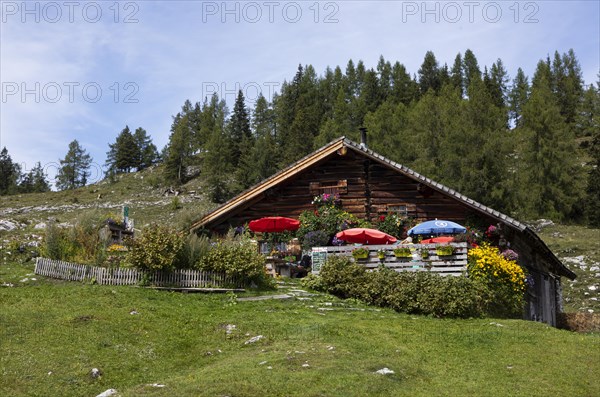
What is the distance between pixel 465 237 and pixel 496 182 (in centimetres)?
3828

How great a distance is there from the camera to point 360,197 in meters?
28.2

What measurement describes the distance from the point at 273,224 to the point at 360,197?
4.41m

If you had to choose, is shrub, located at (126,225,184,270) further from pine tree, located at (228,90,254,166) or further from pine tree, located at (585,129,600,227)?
pine tree, located at (228,90,254,166)

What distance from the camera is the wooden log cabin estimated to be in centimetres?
2688

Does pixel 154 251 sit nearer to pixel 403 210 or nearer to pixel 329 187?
pixel 329 187

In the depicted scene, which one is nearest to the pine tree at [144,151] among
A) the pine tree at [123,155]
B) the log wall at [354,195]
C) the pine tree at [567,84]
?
the pine tree at [123,155]

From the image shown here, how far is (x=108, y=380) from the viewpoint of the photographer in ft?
37.5

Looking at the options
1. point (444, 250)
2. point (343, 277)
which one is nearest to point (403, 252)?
point (444, 250)

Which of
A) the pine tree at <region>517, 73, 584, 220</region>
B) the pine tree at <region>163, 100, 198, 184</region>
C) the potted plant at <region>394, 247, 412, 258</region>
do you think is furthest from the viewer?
the pine tree at <region>163, 100, 198, 184</region>

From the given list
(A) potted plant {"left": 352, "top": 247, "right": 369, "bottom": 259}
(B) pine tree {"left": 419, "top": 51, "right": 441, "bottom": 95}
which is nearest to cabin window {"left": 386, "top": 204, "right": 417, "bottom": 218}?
(A) potted plant {"left": 352, "top": 247, "right": 369, "bottom": 259}

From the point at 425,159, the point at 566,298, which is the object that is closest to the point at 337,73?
the point at 425,159

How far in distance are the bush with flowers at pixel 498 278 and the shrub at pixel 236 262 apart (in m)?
7.22

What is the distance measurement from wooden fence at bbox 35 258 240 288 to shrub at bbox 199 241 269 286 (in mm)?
475

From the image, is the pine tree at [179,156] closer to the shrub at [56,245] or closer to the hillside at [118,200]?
the hillside at [118,200]
